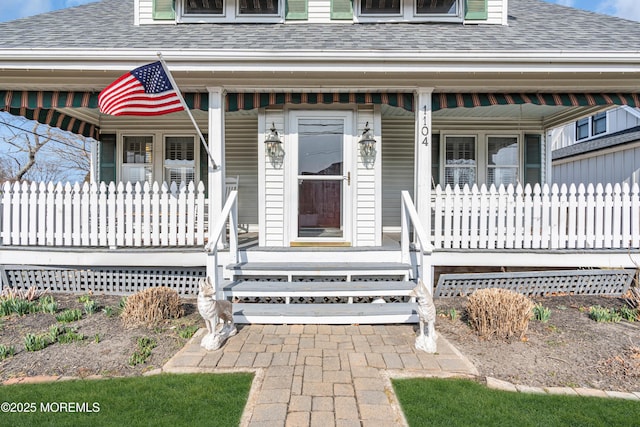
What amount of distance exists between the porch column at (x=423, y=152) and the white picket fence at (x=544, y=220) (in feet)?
0.74

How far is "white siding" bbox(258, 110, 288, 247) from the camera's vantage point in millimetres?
5285

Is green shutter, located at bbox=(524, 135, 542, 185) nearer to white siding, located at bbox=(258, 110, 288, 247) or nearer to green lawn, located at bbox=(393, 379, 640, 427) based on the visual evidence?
white siding, located at bbox=(258, 110, 288, 247)

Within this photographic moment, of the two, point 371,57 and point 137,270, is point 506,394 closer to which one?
point 371,57

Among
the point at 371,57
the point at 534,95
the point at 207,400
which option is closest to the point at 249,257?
the point at 207,400

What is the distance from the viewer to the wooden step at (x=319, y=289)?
4039 millimetres

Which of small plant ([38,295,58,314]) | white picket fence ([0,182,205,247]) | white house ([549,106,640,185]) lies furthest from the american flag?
white house ([549,106,640,185])

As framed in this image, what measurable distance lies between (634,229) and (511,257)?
5.48 feet

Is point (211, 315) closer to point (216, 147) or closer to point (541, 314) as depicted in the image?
point (216, 147)

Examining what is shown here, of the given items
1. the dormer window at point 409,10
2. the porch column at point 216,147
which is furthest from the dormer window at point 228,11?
the porch column at point 216,147

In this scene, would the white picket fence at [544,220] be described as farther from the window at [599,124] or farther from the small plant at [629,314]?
the window at [599,124]

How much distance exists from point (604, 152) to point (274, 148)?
31.6 ft

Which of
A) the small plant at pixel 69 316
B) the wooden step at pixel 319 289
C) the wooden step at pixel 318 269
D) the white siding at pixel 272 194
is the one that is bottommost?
the small plant at pixel 69 316

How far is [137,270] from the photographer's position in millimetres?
4965

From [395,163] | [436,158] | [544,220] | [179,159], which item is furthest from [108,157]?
[544,220]
